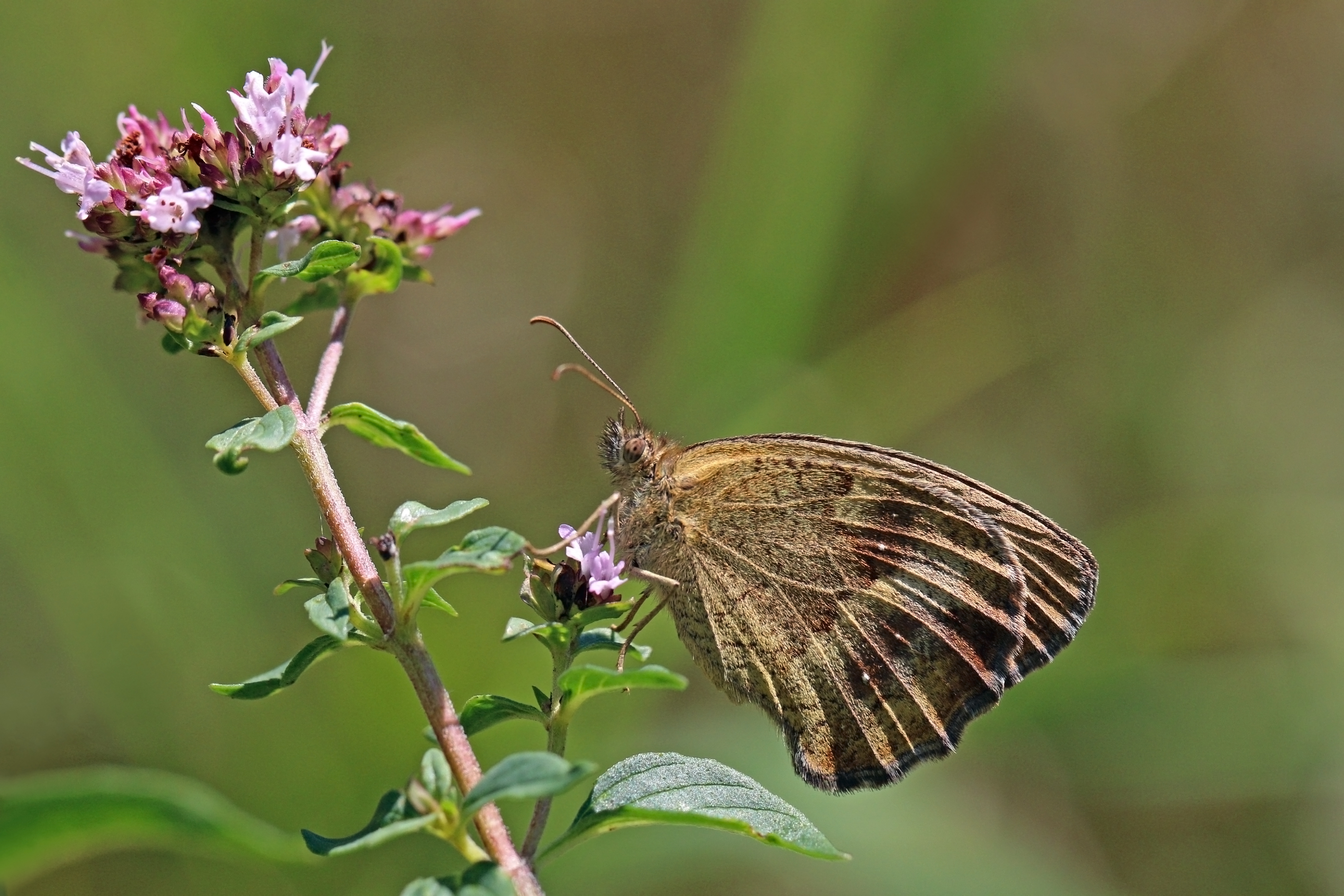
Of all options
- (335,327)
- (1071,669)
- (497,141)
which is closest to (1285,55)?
(1071,669)

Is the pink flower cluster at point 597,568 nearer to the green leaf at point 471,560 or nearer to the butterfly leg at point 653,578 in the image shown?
the butterfly leg at point 653,578

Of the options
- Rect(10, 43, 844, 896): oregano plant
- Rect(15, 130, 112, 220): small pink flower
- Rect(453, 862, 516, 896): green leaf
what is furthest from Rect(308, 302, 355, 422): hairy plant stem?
Rect(453, 862, 516, 896): green leaf

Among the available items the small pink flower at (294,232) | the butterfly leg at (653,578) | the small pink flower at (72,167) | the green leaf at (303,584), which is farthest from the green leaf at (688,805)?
the small pink flower at (72,167)

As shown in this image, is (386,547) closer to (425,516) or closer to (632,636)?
(425,516)

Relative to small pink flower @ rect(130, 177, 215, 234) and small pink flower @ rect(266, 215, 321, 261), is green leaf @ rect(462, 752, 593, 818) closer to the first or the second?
small pink flower @ rect(130, 177, 215, 234)

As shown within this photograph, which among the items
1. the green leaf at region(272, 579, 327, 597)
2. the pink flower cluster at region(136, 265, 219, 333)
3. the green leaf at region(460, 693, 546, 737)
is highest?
the pink flower cluster at region(136, 265, 219, 333)

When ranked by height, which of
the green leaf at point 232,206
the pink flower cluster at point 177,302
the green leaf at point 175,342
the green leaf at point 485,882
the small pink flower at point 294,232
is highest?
the small pink flower at point 294,232
